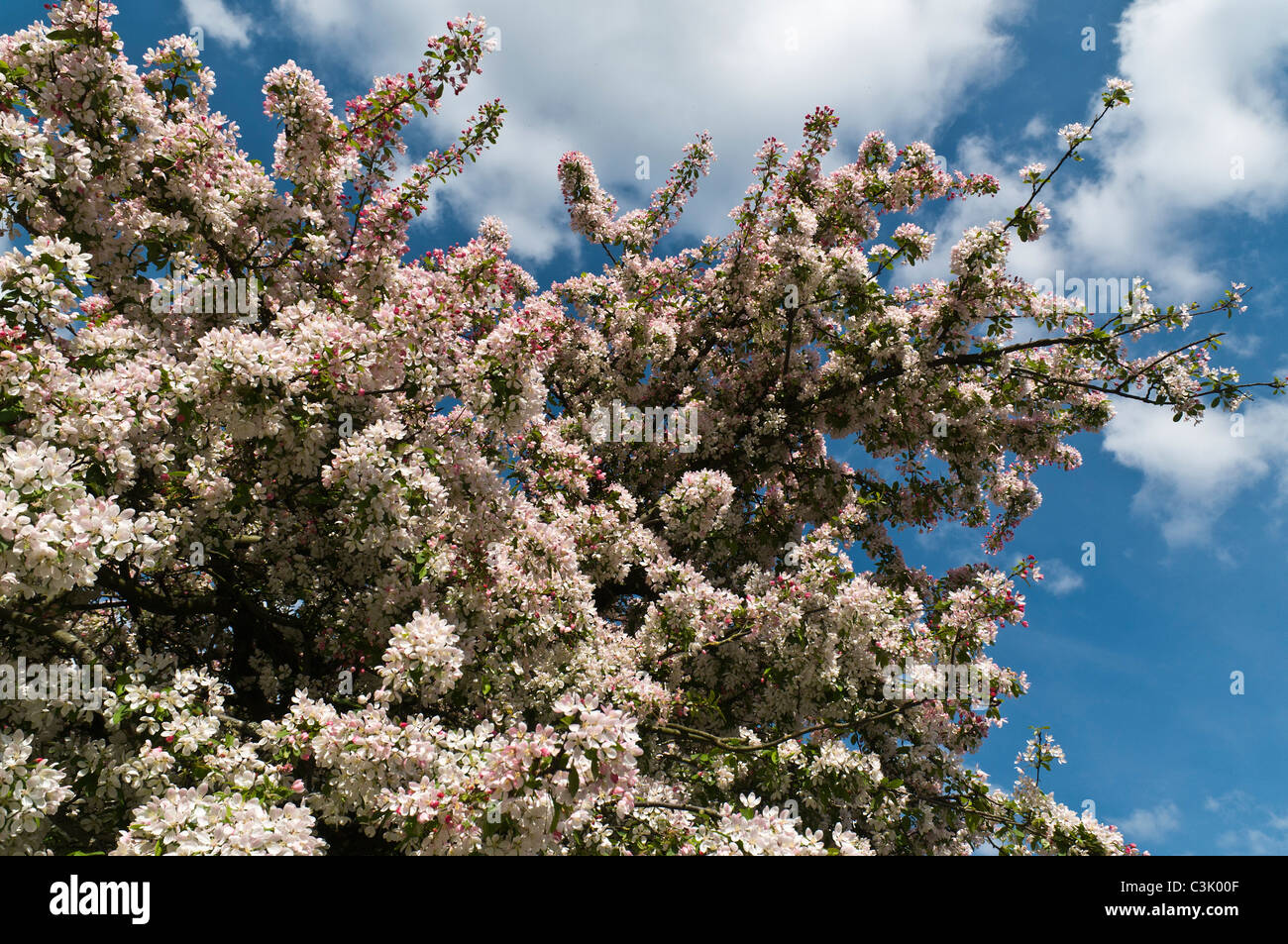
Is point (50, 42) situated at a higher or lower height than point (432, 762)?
higher

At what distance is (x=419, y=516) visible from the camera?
6336 mm

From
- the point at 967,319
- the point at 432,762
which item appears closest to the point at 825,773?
the point at 432,762

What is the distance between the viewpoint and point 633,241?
47.2 ft

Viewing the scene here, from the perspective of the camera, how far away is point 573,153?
14.3m

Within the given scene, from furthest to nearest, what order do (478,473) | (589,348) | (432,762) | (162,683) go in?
(589,348), (478,473), (162,683), (432,762)

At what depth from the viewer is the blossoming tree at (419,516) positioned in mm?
4719

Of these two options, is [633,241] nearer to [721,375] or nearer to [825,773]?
[721,375]

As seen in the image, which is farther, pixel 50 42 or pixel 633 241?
pixel 633 241

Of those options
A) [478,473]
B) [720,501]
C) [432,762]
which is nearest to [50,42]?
[478,473]

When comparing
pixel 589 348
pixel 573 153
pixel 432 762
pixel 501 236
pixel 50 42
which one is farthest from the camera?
pixel 501 236

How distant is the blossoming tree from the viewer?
472cm
